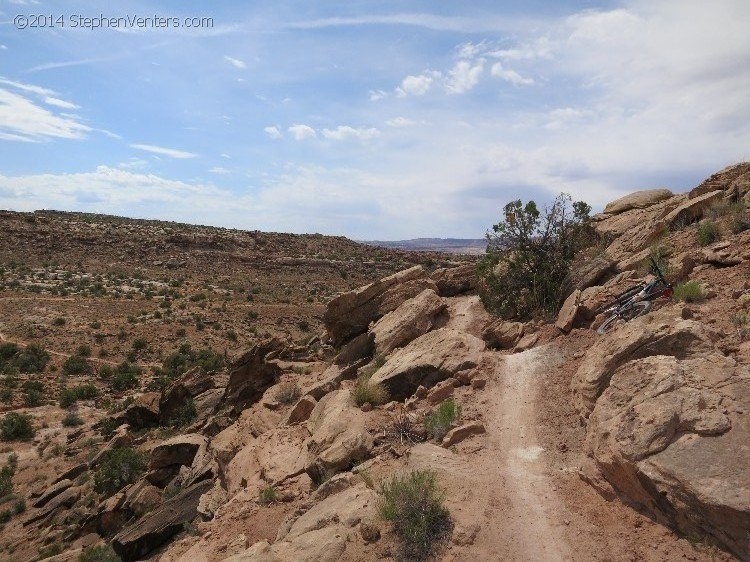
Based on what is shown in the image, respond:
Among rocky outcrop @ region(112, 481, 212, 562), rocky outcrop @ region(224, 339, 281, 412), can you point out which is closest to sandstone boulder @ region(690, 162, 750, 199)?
rocky outcrop @ region(224, 339, 281, 412)

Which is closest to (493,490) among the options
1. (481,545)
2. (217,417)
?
(481,545)

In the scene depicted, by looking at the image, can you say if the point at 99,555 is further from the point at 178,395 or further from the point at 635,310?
the point at 635,310

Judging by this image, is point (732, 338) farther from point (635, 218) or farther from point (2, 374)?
point (2, 374)

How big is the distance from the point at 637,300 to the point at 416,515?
6066 mm

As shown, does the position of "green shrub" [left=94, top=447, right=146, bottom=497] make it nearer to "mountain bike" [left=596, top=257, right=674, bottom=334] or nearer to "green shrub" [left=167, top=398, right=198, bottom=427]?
"green shrub" [left=167, top=398, right=198, bottom=427]

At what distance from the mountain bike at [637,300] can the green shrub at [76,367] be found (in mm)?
25802

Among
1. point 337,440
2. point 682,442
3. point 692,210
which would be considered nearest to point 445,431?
point 337,440

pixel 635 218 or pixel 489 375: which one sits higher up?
pixel 635 218

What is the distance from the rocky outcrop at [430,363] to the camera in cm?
1038

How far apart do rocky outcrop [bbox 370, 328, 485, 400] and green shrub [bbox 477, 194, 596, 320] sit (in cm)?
263

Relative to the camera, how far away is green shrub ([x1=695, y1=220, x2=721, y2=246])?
11.2 metres

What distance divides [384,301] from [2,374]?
2133 centimetres

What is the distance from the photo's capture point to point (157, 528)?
10.9m

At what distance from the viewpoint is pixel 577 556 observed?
5.30 metres
